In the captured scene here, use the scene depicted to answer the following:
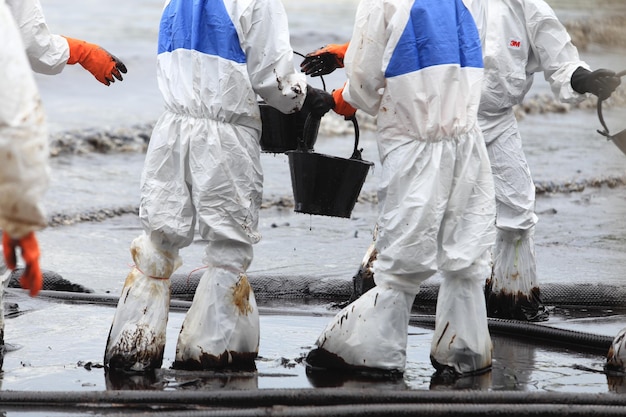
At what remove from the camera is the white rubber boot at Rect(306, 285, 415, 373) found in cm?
505

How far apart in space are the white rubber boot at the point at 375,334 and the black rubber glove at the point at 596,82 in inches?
62.8

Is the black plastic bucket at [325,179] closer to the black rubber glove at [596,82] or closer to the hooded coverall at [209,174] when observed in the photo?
the hooded coverall at [209,174]

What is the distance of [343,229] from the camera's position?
9.06 meters

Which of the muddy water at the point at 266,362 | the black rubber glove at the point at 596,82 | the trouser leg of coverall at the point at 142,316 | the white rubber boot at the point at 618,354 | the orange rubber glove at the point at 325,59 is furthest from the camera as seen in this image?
the black rubber glove at the point at 596,82

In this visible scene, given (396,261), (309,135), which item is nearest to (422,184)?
(396,261)

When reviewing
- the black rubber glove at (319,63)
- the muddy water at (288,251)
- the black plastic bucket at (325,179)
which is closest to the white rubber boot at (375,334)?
the muddy water at (288,251)

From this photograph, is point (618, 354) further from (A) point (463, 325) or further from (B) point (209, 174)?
(B) point (209, 174)

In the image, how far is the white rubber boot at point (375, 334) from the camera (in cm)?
505

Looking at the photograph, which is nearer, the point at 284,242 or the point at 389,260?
the point at 389,260

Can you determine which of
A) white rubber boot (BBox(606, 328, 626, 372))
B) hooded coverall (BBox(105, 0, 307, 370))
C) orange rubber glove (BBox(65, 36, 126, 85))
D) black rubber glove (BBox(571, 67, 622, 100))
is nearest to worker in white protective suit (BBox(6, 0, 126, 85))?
orange rubber glove (BBox(65, 36, 126, 85))

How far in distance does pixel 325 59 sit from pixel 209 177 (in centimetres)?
94

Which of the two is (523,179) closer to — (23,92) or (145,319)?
(145,319)

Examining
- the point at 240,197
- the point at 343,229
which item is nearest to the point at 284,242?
the point at 343,229

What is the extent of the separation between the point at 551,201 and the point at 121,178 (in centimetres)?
402
